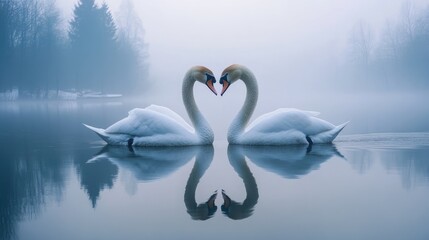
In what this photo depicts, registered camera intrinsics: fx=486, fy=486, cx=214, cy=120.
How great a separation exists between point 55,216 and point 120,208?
49cm

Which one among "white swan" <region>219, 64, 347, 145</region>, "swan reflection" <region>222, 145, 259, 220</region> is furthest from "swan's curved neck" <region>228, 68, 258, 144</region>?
"swan reflection" <region>222, 145, 259, 220</region>

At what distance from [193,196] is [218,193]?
0.23 m

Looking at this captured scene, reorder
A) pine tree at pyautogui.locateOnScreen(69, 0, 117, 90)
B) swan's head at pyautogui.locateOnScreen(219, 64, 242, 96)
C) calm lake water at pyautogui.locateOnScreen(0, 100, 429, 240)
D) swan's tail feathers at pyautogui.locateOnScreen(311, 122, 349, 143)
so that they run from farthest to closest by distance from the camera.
A: pine tree at pyautogui.locateOnScreen(69, 0, 117, 90) → swan's head at pyautogui.locateOnScreen(219, 64, 242, 96) → swan's tail feathers at pyautogui.locateOnScreen(311, 122, 349, 143) → calm lake water at pyautogui.locateOnScreen(0, 100, 429, 240)

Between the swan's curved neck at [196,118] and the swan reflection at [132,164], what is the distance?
0.22 meters

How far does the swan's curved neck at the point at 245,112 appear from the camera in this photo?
24.5ft

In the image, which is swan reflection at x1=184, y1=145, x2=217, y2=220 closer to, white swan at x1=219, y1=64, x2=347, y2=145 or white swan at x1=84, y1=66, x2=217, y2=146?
white swan at x1=84, y1=66, x2=217, y2=146

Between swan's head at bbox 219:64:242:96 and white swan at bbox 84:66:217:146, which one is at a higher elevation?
swan's head at bbox 219:64:242:96

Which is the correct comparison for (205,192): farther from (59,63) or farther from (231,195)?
(59,63)

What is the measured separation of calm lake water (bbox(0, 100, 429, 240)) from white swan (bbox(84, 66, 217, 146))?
0.16 meters

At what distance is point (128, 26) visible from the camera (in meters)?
52.9

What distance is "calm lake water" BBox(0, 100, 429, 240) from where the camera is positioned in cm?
321

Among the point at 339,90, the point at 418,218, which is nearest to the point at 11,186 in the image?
the point at 418,218

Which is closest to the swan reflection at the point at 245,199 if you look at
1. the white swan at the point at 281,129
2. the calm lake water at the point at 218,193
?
the calm lake water at the point at 218,193

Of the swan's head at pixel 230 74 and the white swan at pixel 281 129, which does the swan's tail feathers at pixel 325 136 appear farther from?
the swan's head at pixel 230 74
